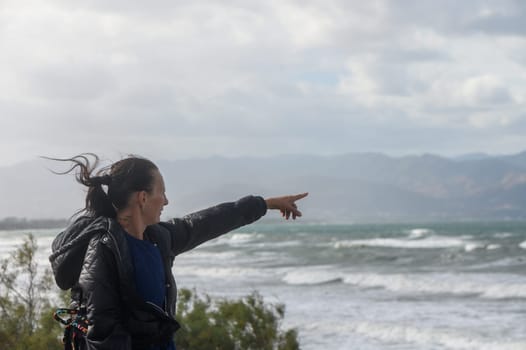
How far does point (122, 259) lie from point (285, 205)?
863mm

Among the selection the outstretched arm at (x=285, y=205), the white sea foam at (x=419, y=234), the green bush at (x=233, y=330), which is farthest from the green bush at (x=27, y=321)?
the white sea foam at (x=419, y=234)

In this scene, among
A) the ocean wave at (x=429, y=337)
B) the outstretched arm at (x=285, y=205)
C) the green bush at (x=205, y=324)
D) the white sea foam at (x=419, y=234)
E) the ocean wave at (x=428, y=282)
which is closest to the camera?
the outstretched arm at (x=285, y=205)

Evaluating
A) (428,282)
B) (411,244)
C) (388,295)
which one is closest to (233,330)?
(388,295)

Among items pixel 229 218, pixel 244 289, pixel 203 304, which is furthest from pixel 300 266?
pixel 229 218

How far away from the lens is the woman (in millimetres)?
2096

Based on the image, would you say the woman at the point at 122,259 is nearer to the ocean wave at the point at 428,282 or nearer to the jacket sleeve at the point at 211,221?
the jacket sleeve at the point at 211,221

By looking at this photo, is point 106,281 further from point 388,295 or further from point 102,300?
point 388,295

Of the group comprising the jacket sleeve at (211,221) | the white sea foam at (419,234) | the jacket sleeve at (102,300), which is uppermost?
the jacket sleeve at (211,221)

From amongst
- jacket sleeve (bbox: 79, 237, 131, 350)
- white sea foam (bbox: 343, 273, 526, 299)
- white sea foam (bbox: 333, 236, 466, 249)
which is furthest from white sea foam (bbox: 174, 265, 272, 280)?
jacket sleeve (bbox: 79, 237, 131, 350)

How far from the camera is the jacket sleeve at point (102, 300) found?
208 cm

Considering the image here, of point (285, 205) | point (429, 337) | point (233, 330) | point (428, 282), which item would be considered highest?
→ point (285, 205)

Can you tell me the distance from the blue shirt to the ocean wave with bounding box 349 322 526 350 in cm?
869

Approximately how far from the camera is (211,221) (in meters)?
2.61

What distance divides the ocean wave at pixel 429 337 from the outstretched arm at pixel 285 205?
804cm
